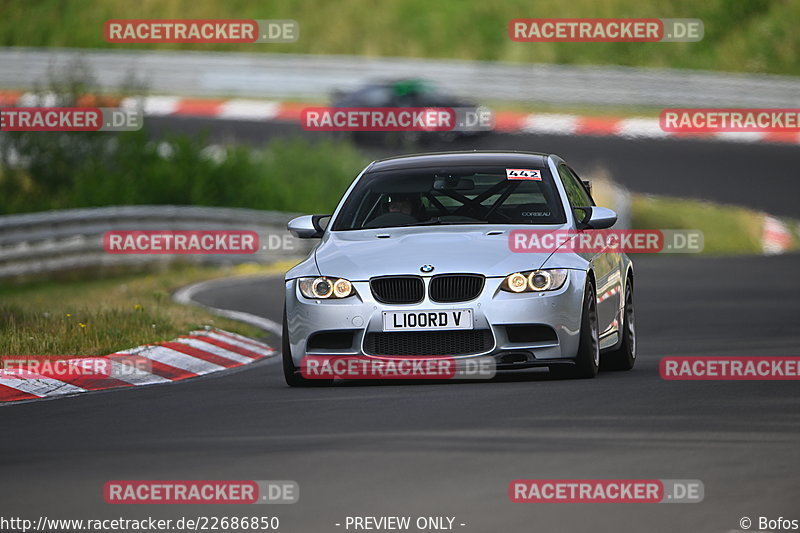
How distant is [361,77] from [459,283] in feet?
118

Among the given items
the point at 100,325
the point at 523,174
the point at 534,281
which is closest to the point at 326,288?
the point at 534,281

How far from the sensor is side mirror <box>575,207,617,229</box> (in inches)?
467

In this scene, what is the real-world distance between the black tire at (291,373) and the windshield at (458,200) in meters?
1.04

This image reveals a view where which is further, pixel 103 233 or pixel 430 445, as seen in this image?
pixel 103 233

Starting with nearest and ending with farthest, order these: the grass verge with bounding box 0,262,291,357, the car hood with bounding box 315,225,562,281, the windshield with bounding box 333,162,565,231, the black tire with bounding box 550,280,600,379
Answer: the car hood with bounding box 315,225,562,281, the black tire with bounding box 550,280,600,379, the windshield with bounding box 333,162,565,231, the grass verge with bounding box 0,262,291,357

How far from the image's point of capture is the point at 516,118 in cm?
4316

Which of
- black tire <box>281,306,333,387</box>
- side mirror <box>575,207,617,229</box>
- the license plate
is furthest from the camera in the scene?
side mirror <box>575,207,617,229</box>

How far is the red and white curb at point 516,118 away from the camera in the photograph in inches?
1599

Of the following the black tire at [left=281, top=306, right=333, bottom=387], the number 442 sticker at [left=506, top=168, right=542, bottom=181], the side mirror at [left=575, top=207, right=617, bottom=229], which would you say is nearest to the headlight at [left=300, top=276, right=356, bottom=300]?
the black tire at [left=281, top=306, right=333, bottom=387]

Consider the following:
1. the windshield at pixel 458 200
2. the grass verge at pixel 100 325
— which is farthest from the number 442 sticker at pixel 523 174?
the grass verge at pixel 100 325

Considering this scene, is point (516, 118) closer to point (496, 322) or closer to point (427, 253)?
point (427, 253)

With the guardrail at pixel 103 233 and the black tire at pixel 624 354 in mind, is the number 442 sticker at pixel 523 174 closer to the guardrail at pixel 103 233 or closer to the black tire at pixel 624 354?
the black tire at pixel 624 354

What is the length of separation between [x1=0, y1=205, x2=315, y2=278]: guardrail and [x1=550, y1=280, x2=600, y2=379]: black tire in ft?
45.3

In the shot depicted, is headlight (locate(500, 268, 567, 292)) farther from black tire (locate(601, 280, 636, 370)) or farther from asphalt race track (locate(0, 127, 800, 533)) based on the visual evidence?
black tire (locate(601, 280, 636, 370))
